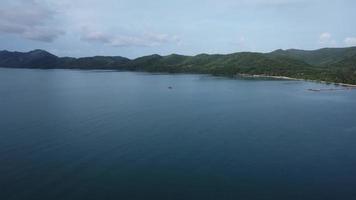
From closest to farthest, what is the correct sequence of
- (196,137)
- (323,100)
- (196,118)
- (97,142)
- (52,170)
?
(52,170) → (97,142) → (196,137) → (196,118) → (323,100)

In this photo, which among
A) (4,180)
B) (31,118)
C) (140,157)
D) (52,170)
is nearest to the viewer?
(4,180)

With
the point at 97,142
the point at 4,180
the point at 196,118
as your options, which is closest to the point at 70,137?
the point at 97,142

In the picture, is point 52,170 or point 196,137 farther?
point 196,137

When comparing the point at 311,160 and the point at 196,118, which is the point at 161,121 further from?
the point at 311,160

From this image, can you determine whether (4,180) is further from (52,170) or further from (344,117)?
(344,117)

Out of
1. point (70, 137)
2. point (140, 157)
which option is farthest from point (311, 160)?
point (70, 137)

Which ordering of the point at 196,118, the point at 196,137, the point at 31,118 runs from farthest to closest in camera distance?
the point at 196,118, the point at 31,118, the point at 196,137
